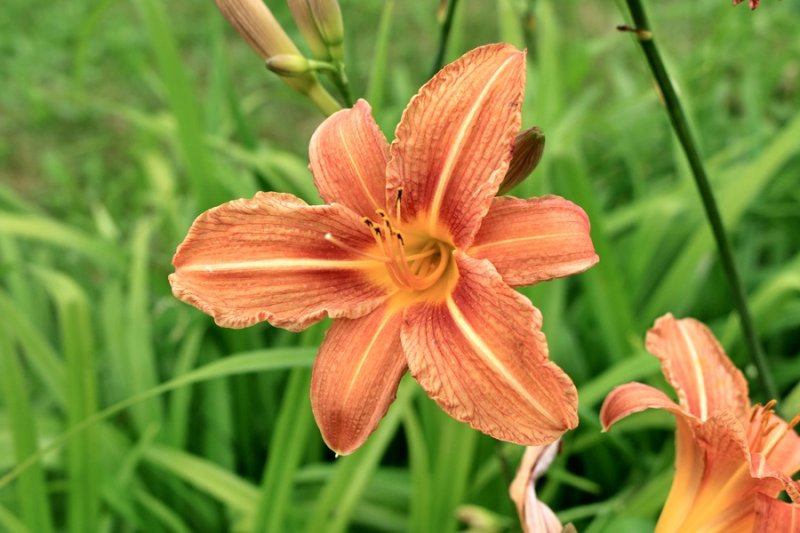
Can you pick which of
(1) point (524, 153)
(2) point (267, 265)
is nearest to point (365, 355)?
(2) point (267, 265)

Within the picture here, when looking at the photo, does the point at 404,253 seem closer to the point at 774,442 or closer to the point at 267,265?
the point at 267,265

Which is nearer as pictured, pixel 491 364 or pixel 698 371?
pixel 491 364

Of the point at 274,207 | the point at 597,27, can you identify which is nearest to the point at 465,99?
the point at 274,207

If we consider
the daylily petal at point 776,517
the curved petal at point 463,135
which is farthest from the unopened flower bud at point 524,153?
the daylily petal at point 776,517

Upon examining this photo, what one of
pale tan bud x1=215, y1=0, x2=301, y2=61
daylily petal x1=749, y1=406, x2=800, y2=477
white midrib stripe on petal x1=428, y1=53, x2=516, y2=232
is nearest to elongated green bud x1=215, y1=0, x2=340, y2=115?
pale tan bud x1=215, y1=0, x2=301, y2=61

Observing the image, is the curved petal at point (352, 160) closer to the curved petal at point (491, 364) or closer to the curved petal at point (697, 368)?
the curved petal at point (491, 364)

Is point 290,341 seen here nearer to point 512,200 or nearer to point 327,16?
point 327,16
